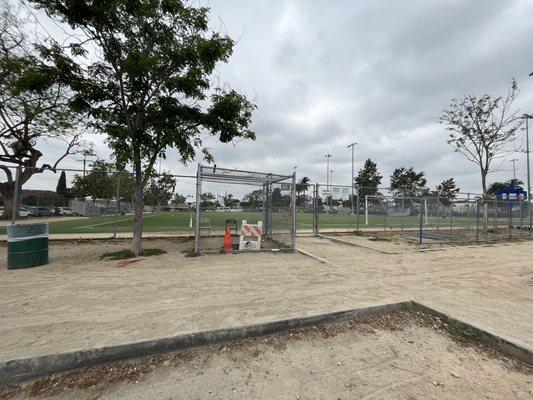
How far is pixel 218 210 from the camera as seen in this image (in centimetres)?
1110

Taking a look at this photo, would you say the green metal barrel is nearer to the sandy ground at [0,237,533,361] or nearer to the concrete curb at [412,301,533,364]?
the sandy ground at [0,237,533,361]

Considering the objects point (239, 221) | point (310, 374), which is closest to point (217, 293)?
point (310, 374)

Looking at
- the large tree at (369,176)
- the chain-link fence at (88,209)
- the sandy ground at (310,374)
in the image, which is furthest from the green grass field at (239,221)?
the large tree at (369,176)

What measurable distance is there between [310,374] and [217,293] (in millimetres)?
2519

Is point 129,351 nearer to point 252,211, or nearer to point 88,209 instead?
point 252,211

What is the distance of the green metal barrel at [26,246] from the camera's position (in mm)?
6379

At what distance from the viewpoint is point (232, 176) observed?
918cm

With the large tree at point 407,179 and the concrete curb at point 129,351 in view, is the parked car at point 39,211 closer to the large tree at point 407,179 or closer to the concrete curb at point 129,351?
the concrete curb at point 129,351

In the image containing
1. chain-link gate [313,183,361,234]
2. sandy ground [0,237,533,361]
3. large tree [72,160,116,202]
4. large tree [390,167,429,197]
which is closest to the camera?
sandy ground [0,237,533,361]

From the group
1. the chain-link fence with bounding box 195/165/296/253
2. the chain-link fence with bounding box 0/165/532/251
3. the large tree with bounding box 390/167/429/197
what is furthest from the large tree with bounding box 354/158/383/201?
the chain-link fence with bounding box 195/165/296/253

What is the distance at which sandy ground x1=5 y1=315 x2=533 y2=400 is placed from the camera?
242 centimetres

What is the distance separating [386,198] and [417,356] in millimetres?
14480

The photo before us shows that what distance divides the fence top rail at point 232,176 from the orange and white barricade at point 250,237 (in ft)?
5.30

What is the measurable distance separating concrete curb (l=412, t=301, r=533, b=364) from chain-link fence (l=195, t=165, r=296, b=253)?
18.7ft
